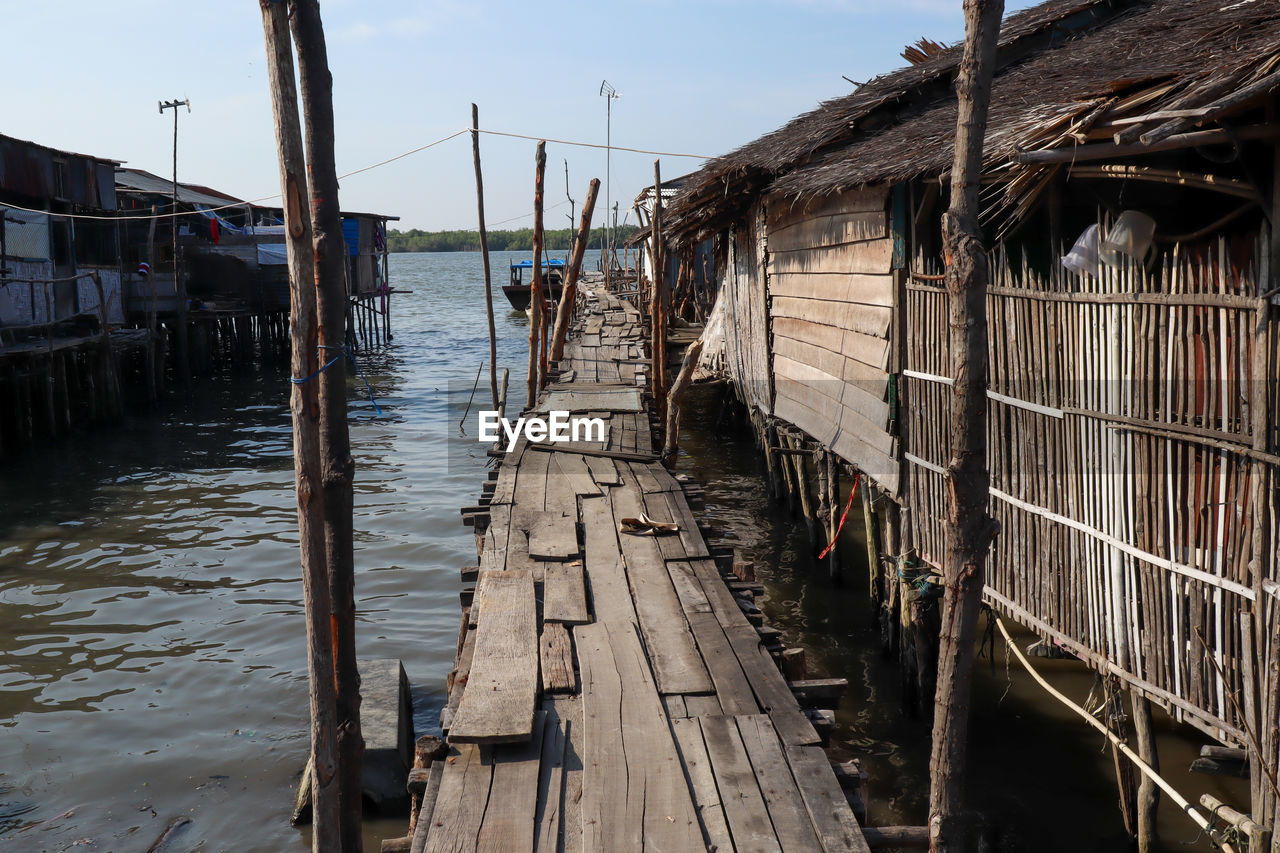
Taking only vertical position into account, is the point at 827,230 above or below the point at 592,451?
above

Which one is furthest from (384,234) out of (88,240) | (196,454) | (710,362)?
(710,362)

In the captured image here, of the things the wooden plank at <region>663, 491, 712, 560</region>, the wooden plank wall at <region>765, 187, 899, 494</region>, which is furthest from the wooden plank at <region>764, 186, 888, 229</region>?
the wooden plank at <region>663, 491, 712, 560</region>

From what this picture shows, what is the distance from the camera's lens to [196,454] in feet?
54.3

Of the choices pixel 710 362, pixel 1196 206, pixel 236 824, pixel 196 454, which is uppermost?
pixel 1196 206

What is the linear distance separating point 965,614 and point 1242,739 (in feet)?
5.23

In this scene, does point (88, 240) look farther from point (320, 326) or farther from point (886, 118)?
point (320, 326)

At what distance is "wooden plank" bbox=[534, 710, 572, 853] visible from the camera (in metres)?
3.13

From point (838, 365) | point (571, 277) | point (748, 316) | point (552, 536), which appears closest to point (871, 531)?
point (838, 365)

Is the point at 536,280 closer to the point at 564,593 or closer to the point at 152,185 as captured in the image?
the point at 564,593

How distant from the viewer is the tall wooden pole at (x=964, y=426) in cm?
292

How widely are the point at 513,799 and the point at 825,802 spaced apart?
1061mm

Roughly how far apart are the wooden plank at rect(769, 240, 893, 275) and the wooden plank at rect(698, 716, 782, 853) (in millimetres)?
4216

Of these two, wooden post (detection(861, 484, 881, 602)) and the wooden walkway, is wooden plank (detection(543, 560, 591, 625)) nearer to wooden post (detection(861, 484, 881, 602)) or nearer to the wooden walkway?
the wooden walkway

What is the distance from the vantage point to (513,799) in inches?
131
